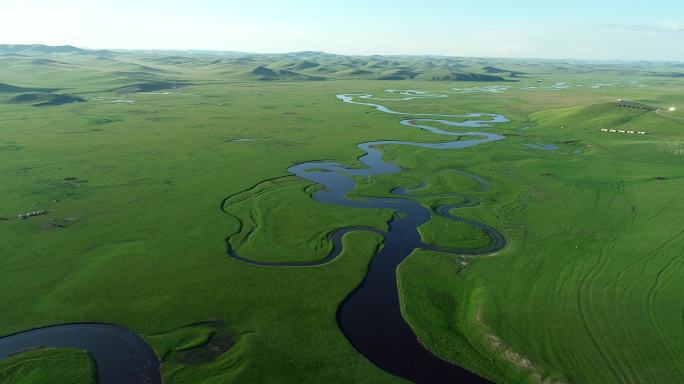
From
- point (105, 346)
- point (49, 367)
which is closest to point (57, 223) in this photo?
point (105, 346)

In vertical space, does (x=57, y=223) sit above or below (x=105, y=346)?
above

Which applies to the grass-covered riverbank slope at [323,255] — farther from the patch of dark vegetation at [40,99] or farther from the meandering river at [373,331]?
the patch of dark vegetation at [40,99]

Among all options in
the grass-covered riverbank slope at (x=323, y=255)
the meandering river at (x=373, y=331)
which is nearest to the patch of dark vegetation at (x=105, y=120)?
the grass-covered riverbank slope at (x=323, y=255)

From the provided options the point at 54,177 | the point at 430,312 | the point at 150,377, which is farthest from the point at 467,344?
the point at 54,177

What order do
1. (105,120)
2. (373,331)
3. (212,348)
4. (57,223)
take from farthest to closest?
(105,120)
(57,223)
(373,331)
(212,348)

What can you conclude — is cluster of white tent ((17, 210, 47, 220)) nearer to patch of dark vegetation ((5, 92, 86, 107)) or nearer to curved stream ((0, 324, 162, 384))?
curved stream ((0, 324, 162, 384))

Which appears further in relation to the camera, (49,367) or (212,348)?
(212,348)

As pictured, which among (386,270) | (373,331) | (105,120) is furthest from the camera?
(105,120)

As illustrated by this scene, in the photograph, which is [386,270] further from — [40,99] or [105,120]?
[40,99]
